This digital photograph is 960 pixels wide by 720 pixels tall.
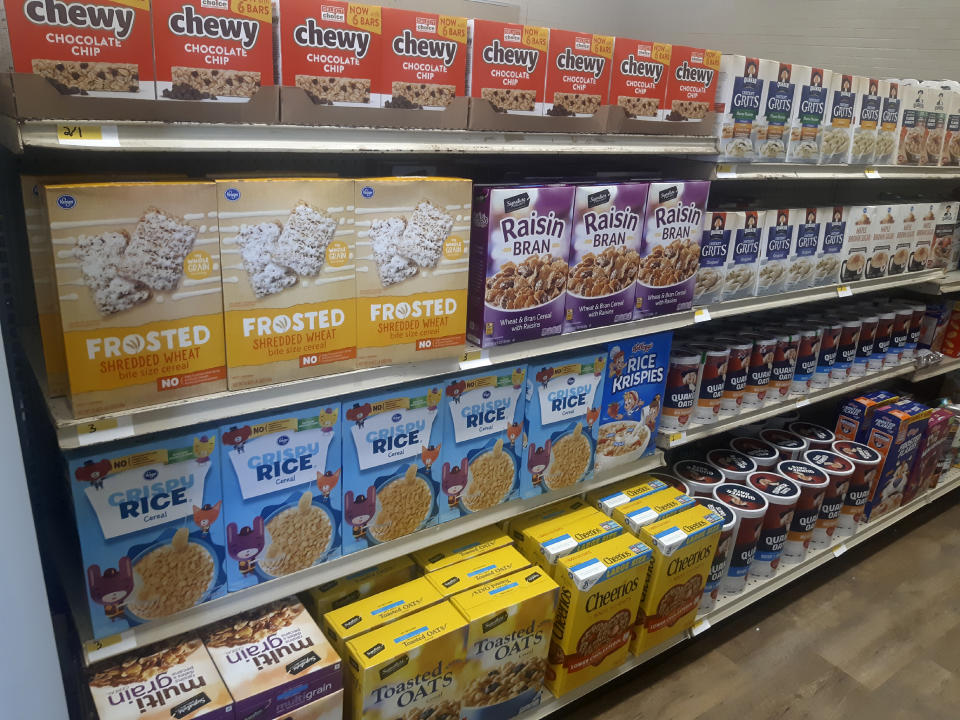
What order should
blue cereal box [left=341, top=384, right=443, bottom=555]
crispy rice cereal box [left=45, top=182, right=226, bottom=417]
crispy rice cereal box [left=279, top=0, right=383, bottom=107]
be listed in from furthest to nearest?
blue cereal box [left=341, top=384, right=443, bottom=555], crispy rice cereal box [left=279, top=0, right=383, bottom=107], crispy rice cereal box [left=45, top=182, right=226, bottom=417]

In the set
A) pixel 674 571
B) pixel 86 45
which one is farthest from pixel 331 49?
pixel 674 571

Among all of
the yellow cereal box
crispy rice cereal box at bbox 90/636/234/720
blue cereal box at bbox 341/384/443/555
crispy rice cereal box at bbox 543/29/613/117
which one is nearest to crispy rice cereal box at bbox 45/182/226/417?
blue cereal box at bbox 341/384/443/555

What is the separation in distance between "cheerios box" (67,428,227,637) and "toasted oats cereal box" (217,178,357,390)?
0.20m

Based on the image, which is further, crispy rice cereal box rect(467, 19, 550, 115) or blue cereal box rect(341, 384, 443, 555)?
blue cereal box rect(341, 384, 443, 555)

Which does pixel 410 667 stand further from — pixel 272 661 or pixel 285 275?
pixel 285 275

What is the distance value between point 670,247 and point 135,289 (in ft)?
4.58

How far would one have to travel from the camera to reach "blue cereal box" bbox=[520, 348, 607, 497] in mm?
1877

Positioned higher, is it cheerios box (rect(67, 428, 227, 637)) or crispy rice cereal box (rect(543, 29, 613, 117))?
crispy rice cereal box (rect(543, 29, 613, 117))

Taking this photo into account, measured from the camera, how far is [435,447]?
1.71 m

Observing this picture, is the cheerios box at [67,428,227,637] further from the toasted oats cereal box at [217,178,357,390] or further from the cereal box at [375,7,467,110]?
the cereal box at [375,7,467,110]

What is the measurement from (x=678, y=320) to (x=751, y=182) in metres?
1.09

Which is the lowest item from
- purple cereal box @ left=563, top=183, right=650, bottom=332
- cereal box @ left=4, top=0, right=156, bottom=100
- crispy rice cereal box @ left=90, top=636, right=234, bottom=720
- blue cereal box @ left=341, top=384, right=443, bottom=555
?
crispy rice cereal box @ left=90, top=636, right=234, bottom=720

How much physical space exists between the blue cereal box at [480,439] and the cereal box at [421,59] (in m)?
0.66

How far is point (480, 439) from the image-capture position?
1795mm
